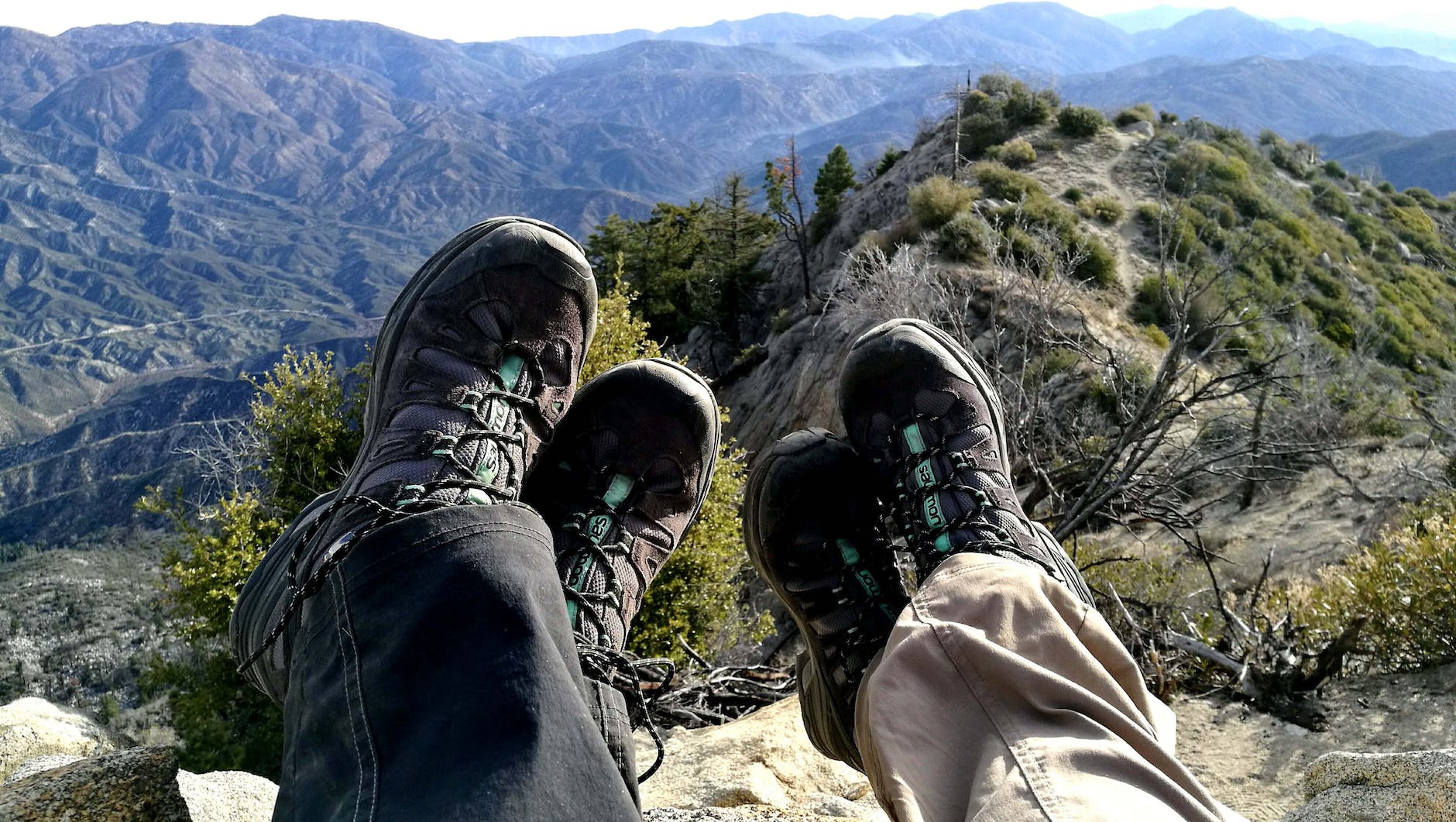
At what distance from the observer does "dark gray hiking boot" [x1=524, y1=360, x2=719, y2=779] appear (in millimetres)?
2863

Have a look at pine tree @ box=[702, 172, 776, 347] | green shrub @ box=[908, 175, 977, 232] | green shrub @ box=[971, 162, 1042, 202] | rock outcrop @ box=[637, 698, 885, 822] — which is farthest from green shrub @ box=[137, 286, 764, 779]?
pine tree @ box=[702, 172, 776, 347]

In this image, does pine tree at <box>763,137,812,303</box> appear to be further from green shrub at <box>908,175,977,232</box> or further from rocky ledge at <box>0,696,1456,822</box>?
rocky ledge at <box>0,696,1456,822</box>

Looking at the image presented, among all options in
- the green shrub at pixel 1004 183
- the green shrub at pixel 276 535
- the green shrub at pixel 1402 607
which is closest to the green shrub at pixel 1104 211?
the green shrub at pixel 1004 183

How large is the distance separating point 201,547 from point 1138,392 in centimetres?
1105

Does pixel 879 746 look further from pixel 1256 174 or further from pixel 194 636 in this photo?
pixel 1256 174

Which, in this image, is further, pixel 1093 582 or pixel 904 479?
pixel 1093 582

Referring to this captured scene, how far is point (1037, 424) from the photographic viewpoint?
32.9 feet

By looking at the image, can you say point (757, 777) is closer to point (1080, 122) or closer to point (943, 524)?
point (943, 524)

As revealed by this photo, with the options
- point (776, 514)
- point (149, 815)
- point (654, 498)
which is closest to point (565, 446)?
point (654, 498)

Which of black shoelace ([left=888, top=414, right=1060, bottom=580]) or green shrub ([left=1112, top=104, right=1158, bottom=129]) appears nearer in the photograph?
black shoelace ([left=888, top=414, right=1060, bottom=580])

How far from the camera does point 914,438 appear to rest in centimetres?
320

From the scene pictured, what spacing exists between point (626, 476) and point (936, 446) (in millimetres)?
1106

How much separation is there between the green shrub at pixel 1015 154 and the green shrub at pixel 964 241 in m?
8.17

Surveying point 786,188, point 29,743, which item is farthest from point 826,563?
point 786,188
